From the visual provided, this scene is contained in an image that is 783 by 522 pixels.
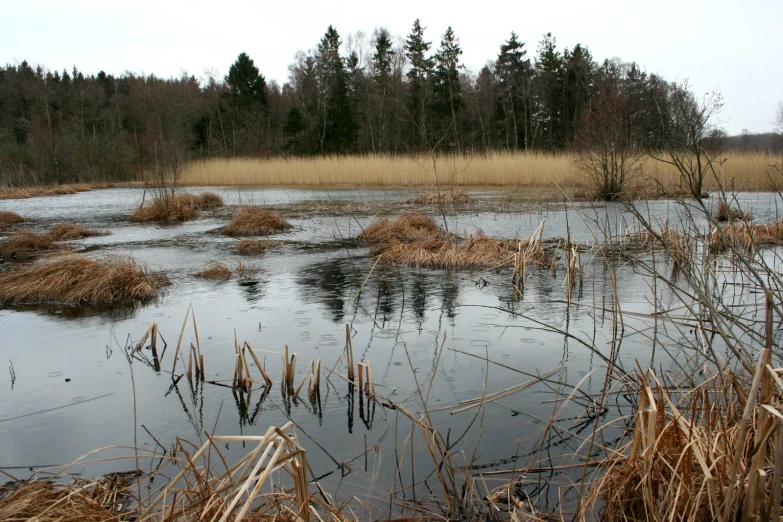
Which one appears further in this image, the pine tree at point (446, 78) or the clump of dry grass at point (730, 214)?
the pine tree at point (446, 78)

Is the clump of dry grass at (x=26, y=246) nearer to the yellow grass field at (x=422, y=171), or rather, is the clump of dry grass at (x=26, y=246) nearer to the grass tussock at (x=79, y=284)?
the grass tussock at (x=79, y=284)

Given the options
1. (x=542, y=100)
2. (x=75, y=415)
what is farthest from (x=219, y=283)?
(x=542, y=100)

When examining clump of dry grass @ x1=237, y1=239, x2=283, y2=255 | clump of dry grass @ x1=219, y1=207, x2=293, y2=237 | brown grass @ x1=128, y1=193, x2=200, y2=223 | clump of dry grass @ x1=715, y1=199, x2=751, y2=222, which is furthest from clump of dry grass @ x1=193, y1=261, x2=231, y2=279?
brown grass @ x1=128, y1=193, x2=200, y2=223

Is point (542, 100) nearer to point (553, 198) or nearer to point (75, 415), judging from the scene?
point (553, 198)

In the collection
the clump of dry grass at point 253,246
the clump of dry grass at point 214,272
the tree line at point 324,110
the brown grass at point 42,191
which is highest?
the tree line at point 324,110

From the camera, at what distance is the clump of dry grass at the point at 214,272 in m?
7.73

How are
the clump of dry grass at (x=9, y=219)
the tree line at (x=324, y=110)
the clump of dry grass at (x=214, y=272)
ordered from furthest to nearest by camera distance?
the tree line at (x=324, y=110), the clump of dry grass at (x=9, y=219), the clump of dry grass at (x=214, y=272)

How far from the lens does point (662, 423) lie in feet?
7.69

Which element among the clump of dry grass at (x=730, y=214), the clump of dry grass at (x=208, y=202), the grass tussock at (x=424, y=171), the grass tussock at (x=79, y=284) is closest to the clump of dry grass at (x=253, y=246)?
the grass tussock at (x=79, y=284)

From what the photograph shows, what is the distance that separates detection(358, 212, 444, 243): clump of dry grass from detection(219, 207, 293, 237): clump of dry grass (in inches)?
83.4

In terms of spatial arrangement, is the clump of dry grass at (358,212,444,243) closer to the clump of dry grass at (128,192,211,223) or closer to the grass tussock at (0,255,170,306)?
the grass tussock at (0,255,170,306)

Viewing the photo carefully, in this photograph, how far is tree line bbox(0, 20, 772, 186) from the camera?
99.2 feet

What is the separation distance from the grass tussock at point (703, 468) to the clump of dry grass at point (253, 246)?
25.3 feet

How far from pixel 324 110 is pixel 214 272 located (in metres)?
29.8
